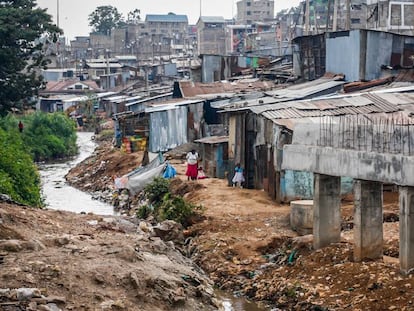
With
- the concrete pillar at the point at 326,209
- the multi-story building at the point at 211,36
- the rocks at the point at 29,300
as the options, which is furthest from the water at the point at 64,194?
the multi-story building at the point at 211,36

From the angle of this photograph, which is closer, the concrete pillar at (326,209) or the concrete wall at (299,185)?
the concrete pillar at (326,209)

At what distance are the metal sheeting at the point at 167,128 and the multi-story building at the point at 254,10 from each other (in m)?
52.2

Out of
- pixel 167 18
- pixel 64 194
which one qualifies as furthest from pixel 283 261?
pixel 167 18

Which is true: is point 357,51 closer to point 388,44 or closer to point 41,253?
point 388,44

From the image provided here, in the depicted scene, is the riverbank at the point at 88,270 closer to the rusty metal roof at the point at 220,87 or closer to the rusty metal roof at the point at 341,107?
the rusty metal roof at the point at 341,107

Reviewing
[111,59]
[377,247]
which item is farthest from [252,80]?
[111,59]

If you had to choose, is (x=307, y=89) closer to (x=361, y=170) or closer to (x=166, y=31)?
(x=361, y=170)

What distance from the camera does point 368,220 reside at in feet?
47.8

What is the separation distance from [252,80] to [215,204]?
1700 centimetres

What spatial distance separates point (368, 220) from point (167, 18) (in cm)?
7631

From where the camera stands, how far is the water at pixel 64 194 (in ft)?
85.0

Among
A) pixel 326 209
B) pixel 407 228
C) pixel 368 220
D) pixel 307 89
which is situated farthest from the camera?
pixel 307 89

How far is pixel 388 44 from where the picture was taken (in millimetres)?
27672

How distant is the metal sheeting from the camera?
98.0ft
